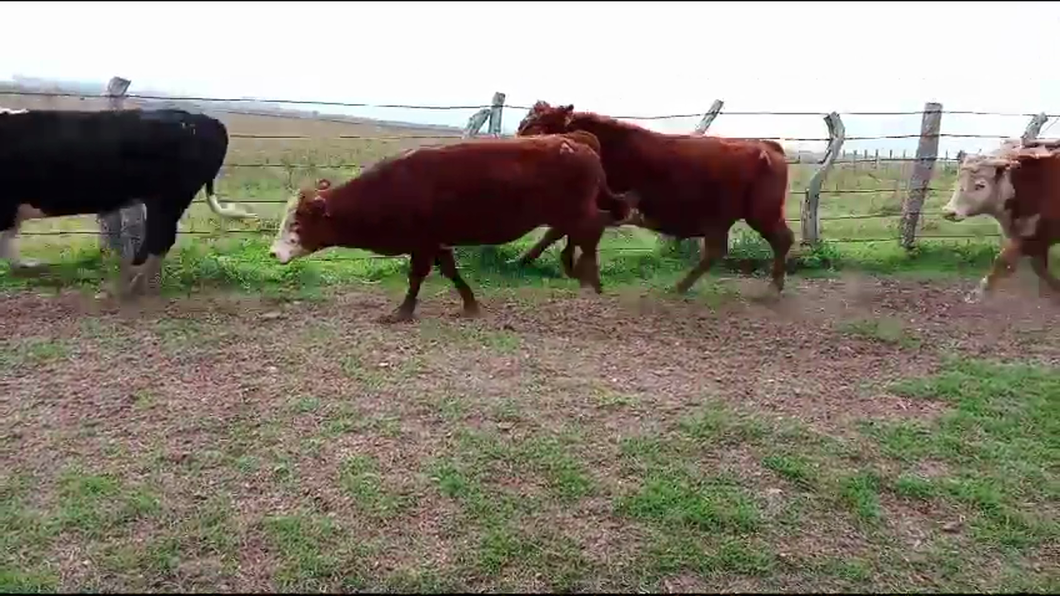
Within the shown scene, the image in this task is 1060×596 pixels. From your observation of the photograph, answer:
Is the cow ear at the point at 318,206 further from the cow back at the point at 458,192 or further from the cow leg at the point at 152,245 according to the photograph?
the cow leg at the point at 152,245

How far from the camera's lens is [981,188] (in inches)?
306

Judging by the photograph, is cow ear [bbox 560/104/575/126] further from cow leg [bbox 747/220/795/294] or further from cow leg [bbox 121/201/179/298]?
cow leg [bbox 121/201/179/298]

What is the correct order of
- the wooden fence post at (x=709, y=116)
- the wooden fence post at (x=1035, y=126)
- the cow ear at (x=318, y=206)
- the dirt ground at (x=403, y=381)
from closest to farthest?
the dirt ground at (x=403, y=381) < the cow ear at (x=318, y=206) < the wooden fence post at (x=709, y=116) < the wooden fence post at (x=1035, y=126)

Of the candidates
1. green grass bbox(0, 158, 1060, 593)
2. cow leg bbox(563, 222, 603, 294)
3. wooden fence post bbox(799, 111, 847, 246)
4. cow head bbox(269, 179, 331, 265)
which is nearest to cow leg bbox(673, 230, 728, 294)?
cow leg bbox(563, 222, 603, 294)

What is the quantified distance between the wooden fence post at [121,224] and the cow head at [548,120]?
3.12 meters

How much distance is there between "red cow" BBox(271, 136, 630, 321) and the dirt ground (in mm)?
495

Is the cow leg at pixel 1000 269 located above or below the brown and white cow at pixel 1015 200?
below

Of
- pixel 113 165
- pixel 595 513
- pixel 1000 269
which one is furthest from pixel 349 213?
pixel 1000 269

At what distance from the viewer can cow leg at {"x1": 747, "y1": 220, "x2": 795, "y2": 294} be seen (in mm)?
7742

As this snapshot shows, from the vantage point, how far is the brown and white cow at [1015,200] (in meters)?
7.73

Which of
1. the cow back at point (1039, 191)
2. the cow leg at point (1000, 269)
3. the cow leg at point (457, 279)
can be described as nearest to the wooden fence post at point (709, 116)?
the cow back at point (1039, 191)

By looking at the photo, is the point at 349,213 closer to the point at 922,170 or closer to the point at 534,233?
the point at 534,233

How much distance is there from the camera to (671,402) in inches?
211

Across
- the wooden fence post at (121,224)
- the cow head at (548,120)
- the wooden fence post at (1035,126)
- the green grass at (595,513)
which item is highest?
the wooden fence post at (1035,126)
